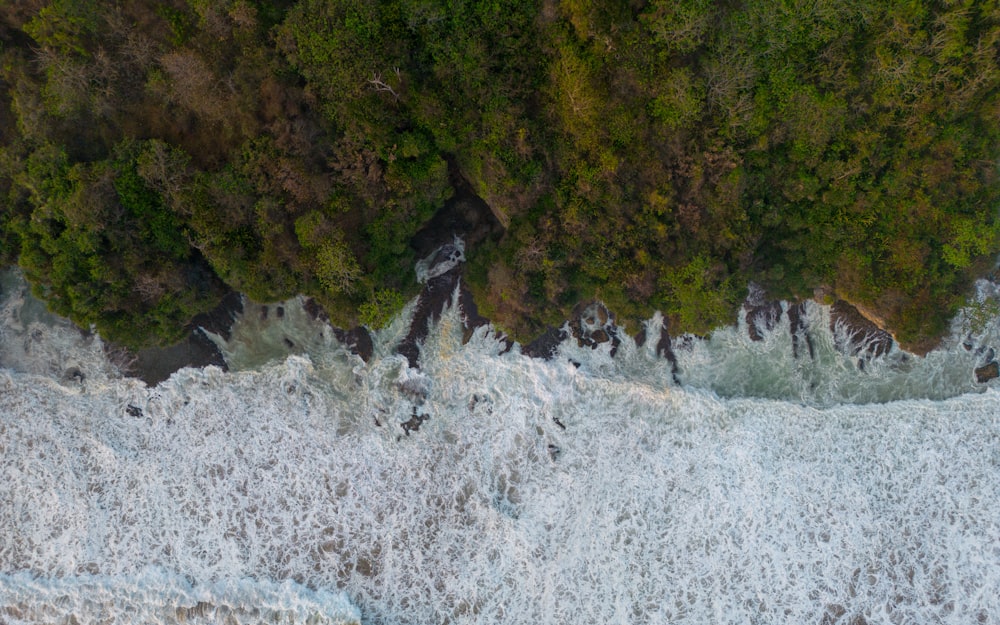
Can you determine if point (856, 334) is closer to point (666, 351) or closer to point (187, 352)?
point (666, 351)

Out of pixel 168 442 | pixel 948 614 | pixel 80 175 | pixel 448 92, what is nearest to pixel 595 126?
pixel 448 92

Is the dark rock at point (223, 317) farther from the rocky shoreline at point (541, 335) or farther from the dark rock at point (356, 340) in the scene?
the dark rock at point (356, 340)

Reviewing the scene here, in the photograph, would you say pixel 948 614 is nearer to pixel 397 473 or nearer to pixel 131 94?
pixel 397 473

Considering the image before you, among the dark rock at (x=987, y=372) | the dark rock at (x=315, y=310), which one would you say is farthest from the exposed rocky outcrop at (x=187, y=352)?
the dark rock at (x=987, y=372)

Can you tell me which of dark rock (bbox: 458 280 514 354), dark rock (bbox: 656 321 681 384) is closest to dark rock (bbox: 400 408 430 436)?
dark rock (bbox: 458 280 514 354)

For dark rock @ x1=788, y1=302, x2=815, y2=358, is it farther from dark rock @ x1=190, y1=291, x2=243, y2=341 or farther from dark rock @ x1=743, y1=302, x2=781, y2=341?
dark rock @ x1=190, y1=291, x2=243, y2=341

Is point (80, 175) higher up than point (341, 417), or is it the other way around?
point (80, 175)

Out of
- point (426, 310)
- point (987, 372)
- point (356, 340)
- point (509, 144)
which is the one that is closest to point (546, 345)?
point (426, 310)
